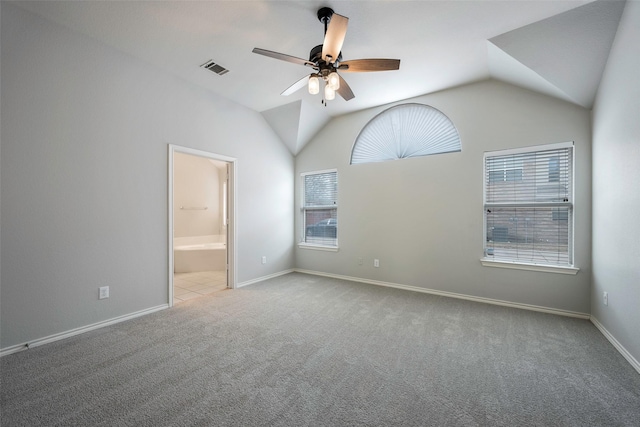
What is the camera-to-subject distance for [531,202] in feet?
10.3

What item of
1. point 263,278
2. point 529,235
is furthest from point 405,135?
point 263,278

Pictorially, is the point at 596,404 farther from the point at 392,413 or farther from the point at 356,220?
the point at 356,220

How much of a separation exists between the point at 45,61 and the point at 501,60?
176 inches

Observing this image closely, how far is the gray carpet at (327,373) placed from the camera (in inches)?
58.7

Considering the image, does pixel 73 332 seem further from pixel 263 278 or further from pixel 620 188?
pixel 620 188

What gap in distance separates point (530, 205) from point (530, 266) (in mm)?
735

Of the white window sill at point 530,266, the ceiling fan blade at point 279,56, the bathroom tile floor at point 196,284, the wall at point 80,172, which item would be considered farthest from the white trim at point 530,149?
the bathroom tile floor at point 196,284

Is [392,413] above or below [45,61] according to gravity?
below

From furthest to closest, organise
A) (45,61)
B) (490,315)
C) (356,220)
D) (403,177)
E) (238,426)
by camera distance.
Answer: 1. (356,220)
2. (403,177)
3. (490,315)
4. (45,61)
5. (238,426)

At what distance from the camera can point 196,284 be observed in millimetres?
4309

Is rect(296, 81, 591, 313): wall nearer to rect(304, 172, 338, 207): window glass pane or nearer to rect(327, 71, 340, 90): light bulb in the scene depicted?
Result: rect(304, 172, 338, 207): window glass pane

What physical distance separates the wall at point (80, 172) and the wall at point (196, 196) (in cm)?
311

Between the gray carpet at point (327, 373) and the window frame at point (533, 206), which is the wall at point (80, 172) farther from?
the window frame at point (533, 206)

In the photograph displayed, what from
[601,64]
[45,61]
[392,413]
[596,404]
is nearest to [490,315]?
[596,404]
